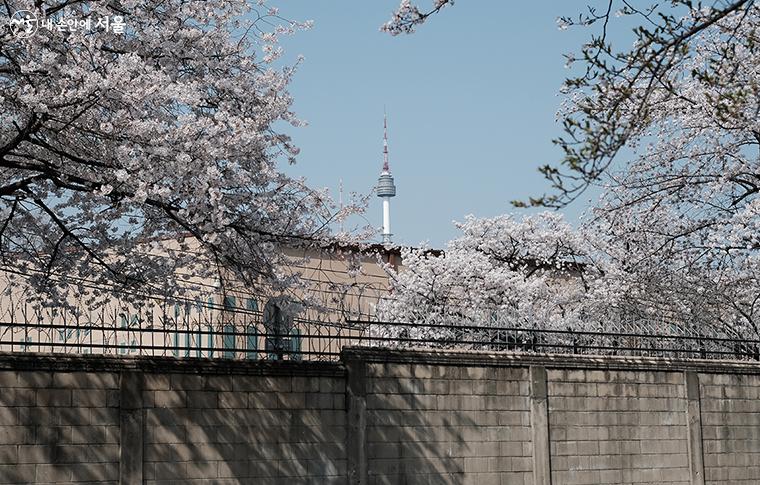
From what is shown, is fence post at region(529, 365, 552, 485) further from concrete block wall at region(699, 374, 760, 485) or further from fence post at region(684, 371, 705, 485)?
concrete block wall at region(699, 374, 760, 485)

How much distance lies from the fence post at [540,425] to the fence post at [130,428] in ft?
19.9

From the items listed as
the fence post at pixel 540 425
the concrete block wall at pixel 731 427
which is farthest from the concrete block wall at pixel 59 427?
the concrete block wall at pixel 731 427

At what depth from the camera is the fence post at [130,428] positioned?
13500 millimetres

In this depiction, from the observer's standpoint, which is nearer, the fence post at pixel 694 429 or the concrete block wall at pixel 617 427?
the concrete block wall at pixel 617 427

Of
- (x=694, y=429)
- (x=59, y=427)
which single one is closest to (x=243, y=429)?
(x=59, y=427)

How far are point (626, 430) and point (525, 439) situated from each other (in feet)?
6.62

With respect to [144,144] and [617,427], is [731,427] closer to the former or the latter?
[617,427]

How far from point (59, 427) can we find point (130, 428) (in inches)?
32.8

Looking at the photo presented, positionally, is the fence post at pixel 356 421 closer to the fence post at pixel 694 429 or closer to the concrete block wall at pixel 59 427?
the concrete block wall at pixel 59 427

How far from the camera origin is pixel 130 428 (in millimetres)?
13609

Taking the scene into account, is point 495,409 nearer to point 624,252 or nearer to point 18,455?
point 18,455

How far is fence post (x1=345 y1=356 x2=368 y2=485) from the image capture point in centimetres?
1536

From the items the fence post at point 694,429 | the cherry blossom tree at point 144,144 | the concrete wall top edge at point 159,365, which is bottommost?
the fence post at point 694,429

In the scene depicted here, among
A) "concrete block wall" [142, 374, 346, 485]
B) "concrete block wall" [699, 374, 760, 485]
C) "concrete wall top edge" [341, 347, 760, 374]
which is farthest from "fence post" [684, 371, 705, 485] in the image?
"concrete block wall" [142, 374, 346, 485]
